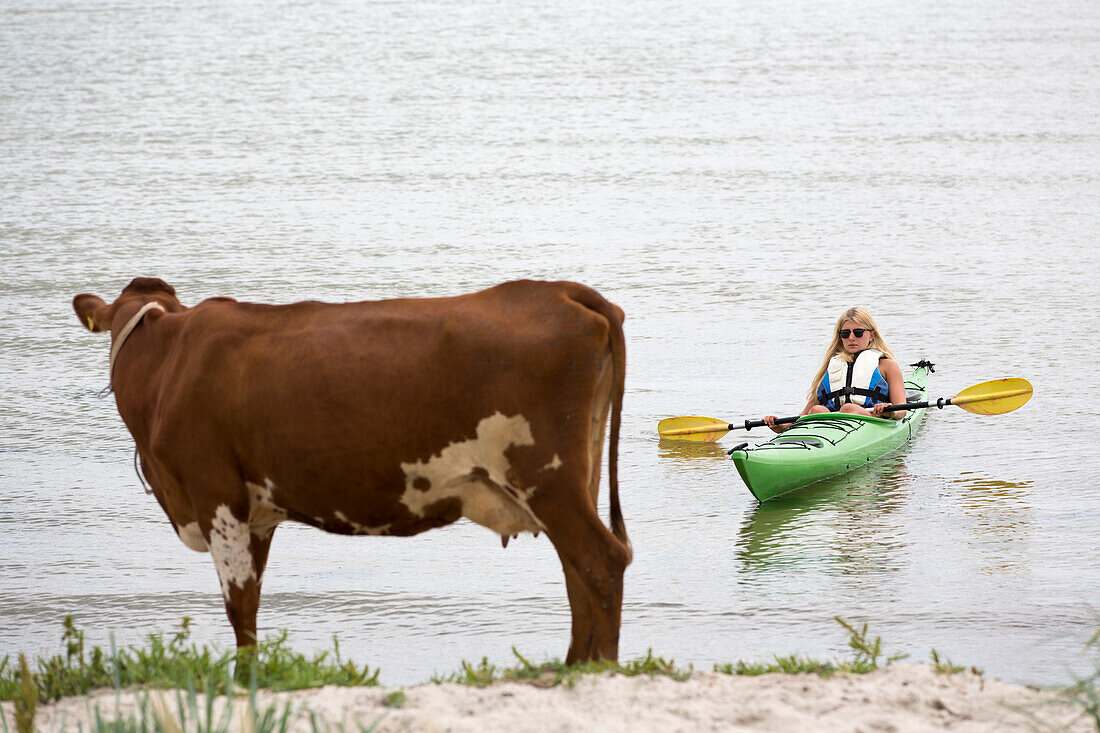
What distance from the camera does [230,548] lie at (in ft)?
16.2

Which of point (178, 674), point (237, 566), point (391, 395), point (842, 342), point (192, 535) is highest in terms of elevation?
point (842, 342)

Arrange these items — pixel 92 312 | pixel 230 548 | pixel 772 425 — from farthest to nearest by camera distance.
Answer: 1. pixel 772 425
2. pixel 92 312
3. pixel 230 548

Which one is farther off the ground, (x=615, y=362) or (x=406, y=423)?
(x=615, y=362)

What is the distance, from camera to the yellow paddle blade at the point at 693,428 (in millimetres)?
10664

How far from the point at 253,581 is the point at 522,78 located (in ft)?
128

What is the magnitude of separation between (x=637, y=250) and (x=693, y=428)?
11419 mm

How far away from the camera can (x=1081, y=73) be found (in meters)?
40.6

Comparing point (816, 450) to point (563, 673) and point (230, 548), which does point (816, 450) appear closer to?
point (563, 673)

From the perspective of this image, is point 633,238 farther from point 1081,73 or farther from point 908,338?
point 1081,73

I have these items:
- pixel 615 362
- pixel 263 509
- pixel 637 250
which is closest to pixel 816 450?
pixel 615 362

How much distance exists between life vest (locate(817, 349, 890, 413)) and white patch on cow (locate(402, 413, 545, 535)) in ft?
20.6

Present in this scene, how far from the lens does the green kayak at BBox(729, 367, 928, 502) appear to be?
914cm

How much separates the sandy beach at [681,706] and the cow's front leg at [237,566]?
2.16 ft

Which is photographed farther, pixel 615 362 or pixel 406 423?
pixel 615 362
